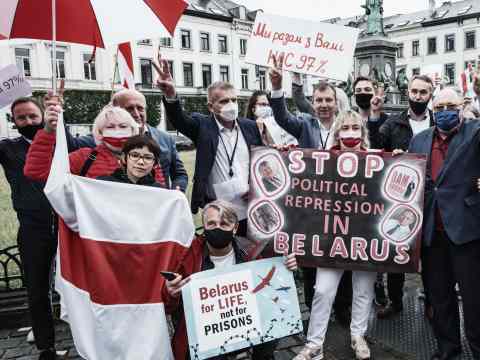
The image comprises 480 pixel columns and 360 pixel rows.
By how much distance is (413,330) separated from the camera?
397 cm

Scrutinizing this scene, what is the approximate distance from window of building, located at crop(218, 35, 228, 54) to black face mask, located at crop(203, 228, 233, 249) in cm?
4475

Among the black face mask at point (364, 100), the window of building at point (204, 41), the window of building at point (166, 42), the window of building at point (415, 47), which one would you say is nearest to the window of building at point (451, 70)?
the window of building at point (415, 47)

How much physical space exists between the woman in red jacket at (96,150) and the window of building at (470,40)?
56.6 meters

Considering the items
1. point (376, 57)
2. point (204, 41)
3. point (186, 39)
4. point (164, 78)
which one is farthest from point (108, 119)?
point (204, 41)

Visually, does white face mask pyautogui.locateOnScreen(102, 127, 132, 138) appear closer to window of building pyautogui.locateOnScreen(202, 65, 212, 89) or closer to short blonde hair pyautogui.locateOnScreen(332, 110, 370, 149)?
short blonde hair pyautogui.locateOnScreen(332, 110, 370, 149)

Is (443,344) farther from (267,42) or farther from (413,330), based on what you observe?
(267,42)

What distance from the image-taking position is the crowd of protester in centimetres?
305

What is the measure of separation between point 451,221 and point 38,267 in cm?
314

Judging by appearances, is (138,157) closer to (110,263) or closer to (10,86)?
(110,263)

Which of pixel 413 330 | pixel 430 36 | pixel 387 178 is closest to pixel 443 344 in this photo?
pixel 413 330

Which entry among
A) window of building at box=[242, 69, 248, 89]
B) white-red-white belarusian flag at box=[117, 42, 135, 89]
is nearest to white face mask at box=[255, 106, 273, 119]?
white-red-white belarusian flag at box=[117, 42, 135, 89]

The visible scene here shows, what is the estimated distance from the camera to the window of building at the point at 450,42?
170 ft

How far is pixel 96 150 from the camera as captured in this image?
124 inches

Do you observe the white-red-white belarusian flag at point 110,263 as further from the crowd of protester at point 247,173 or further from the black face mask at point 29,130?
the black face mask at point 29,130
